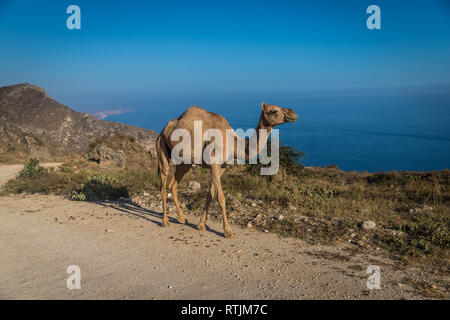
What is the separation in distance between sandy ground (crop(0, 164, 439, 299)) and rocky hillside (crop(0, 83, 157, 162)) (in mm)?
17371

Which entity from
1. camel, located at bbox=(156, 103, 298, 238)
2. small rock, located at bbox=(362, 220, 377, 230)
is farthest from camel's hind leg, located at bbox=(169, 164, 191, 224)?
small rock, located at bbox=(362, 220, 377, 230)

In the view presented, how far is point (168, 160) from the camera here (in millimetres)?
7434

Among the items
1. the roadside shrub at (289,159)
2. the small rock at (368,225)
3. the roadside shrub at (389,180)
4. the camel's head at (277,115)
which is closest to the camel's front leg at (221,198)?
the camel's head at (277,115)

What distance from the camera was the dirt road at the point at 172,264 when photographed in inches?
173

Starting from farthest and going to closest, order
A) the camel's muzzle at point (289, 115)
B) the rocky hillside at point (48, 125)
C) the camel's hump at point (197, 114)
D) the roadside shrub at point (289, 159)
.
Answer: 1. the rocky hillside at point (48, 125)
2. the roadside shrub at point (289, 159)
3. the camel's hump at point (197, 114)
4. the camel's muzzle at point (289, 115)

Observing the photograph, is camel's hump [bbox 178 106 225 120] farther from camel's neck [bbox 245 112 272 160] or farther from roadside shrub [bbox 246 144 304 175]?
roadside shrub [bbox 246 144 304 175]

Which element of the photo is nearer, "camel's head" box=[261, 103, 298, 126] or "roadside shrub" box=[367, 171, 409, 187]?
"camel's head" box=[261, 103, 298, 126]

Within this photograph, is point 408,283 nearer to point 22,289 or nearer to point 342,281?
point 342,281

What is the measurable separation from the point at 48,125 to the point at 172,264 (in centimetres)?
3144

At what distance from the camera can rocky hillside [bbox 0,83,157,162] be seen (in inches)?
1007

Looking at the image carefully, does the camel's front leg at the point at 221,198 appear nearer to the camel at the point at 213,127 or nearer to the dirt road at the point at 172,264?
the camel at the point at 213,127

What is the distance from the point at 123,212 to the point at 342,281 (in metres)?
6.10

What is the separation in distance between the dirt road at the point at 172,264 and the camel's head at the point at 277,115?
2.49 meters

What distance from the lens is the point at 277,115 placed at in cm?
609
